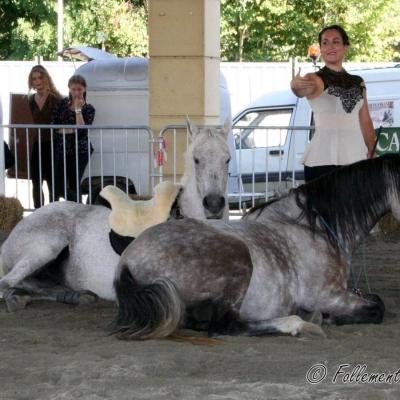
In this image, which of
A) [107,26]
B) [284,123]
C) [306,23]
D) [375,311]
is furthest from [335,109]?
[107,26]

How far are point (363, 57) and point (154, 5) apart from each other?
55.8 ft

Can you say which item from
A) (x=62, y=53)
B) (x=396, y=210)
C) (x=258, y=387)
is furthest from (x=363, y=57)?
(x=258, y=387)

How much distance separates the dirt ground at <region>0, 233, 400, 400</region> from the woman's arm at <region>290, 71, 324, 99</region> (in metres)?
1.82

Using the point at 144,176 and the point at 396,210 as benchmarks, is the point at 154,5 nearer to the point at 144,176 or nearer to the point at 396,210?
the point at 144,176

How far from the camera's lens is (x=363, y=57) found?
2598cm

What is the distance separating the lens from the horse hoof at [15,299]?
6.04 metres

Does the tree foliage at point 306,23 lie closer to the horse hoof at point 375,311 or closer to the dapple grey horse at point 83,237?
the dapple grey horse at point 83,237

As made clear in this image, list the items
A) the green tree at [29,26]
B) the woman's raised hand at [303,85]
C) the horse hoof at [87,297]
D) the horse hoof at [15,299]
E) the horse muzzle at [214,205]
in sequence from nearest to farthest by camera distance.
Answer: the horse muzzle at [214,205]
the horse hoof at [15,299]
the horse hoof at [87,297]
the woman's raised hand at [303,85]
the green tree at [29,26]

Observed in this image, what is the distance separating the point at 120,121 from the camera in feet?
38.7

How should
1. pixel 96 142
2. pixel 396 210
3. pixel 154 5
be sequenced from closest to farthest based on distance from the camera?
pixel 396 210
pixel 154 5
pixel 96 142

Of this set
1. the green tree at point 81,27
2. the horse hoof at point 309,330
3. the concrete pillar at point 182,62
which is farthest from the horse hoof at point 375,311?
the green tree at point 81,27

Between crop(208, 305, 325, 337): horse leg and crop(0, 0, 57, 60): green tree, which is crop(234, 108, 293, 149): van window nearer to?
crop(208, 305, 325, 337): horse leg

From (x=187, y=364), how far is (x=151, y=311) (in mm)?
580

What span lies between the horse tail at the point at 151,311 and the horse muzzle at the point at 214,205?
3.15ft
